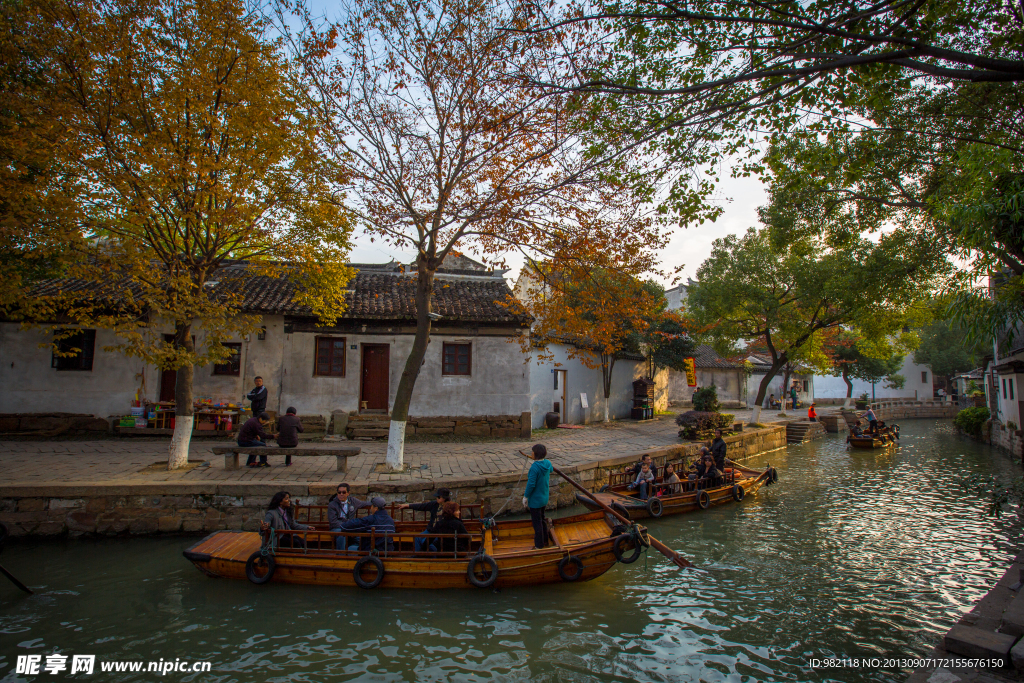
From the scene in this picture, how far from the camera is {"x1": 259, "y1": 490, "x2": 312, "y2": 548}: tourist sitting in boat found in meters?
7.03

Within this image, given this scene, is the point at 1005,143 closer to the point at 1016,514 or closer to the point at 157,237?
the point at 1016,514

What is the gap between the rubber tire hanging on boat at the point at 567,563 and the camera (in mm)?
6879

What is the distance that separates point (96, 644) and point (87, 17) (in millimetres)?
9476

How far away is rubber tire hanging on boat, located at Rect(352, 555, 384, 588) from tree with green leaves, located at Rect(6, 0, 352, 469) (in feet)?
17.6

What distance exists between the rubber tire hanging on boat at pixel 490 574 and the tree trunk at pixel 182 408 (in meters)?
6.59

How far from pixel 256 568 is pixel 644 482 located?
7225 millimetres

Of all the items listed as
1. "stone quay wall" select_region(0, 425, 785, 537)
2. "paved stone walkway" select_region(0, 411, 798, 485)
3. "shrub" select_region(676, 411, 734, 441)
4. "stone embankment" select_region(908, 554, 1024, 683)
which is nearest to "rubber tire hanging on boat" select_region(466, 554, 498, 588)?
"stone quay wall" select_region(0, 425, 785, 537)

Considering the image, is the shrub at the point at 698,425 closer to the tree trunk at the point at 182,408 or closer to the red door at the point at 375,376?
the red door at the point at 375,376

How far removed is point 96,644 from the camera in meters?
5.37

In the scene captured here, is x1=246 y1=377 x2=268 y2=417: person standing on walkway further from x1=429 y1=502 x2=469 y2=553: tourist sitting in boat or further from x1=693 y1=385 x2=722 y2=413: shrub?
x1=693 y1=385 x2=722 y2=413: shrub

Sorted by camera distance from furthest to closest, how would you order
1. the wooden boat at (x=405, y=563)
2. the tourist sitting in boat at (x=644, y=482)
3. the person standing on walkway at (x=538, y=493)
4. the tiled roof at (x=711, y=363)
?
the tiled roof at (x=711, y=363) → the tourist sitting in boat at (x=644, y=482) → the person standing on walkway at (x=538, y=493) → the wooden boat at (x=405, y=563)

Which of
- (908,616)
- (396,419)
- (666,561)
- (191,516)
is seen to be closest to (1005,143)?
(908,616)

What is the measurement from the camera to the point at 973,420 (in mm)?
22906

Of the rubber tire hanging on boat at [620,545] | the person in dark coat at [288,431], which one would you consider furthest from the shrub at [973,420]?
the person in dark coat at [288,431]
